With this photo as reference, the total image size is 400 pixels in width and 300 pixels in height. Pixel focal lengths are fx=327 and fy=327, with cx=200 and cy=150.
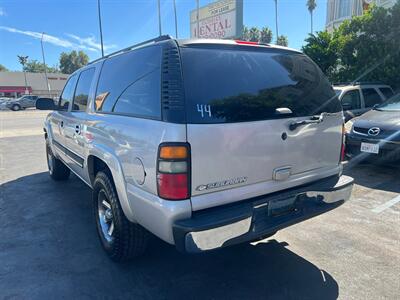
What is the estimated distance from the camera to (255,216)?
2.51 m

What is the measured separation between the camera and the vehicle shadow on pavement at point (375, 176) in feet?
Answer: 17.4

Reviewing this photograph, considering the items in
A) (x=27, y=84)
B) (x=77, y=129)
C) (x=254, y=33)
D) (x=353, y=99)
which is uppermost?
(x=254, y=33)

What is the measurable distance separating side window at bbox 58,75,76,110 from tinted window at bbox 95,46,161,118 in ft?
4.60

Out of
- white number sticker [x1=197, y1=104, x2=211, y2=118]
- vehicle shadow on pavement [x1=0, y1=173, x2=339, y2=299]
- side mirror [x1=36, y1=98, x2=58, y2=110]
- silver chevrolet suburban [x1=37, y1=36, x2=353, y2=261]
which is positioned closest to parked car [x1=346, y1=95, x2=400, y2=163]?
silver chevrolet suburban [x1=37, y1=36, x2=353, y2=261]

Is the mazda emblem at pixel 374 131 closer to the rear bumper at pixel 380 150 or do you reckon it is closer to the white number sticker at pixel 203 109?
the rear bumper at pixel 380 150

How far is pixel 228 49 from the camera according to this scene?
269 centimetres

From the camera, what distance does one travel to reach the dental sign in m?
19.6

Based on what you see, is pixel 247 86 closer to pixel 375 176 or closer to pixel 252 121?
pixel 252 121

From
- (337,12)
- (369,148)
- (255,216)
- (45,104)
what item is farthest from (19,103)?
(255,216)

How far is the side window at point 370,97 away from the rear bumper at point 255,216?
19.3 ft

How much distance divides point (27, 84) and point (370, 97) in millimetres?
69174

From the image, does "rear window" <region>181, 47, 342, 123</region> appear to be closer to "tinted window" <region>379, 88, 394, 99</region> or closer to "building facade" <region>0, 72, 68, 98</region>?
"tinted window" <region>379, 88, 394, 99</region>

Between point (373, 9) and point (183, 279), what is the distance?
42.1 ft

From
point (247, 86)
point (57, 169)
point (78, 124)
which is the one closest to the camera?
point (247, 86)
